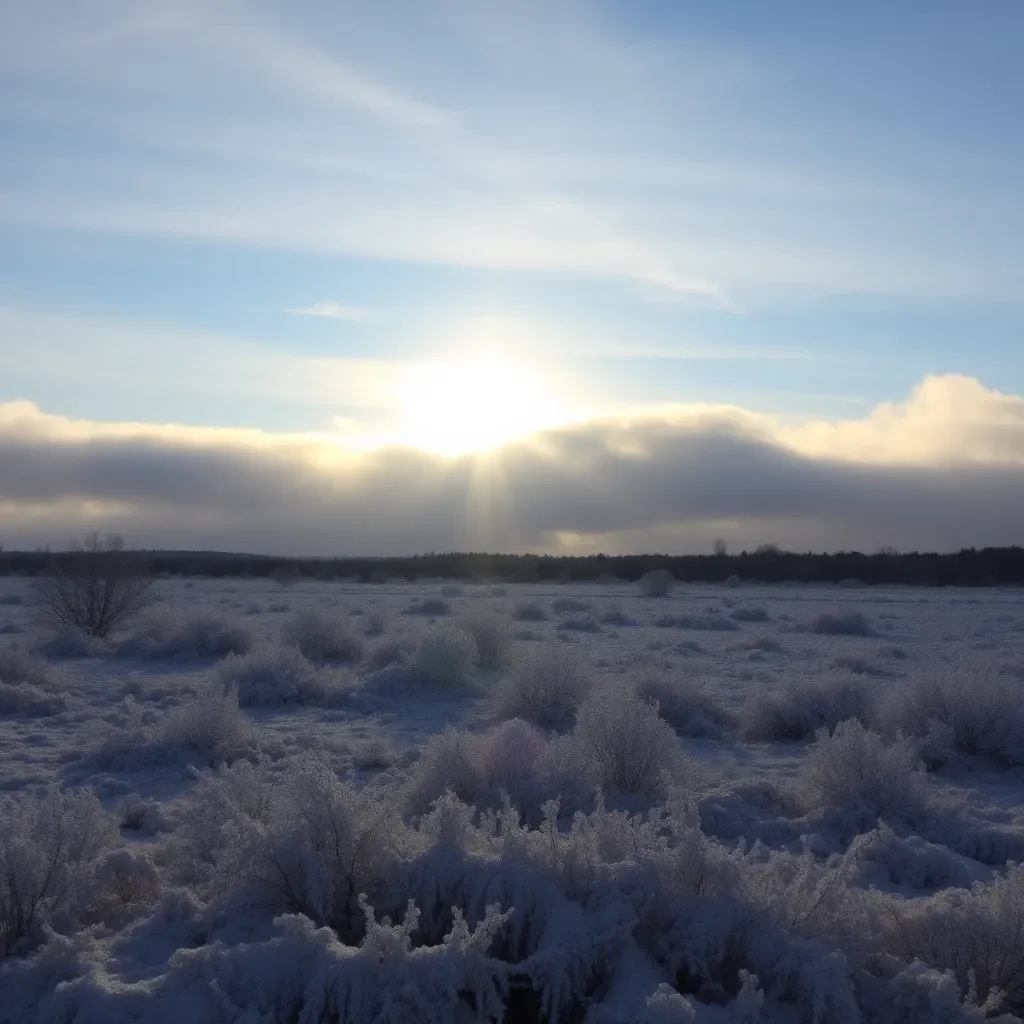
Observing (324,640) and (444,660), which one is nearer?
(444,660)

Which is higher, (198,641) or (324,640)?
(324,640)

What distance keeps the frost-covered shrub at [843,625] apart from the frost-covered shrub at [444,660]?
13778 mm

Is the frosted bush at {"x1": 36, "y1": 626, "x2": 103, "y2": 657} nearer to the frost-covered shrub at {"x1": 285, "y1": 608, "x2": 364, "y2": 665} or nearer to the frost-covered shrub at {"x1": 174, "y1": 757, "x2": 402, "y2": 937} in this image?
the frost-covered shrub at {"x1": 285, "y1": 608, "x2": 364, "y2": 665}

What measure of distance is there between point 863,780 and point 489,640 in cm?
1127

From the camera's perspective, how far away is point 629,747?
8758 millimetres

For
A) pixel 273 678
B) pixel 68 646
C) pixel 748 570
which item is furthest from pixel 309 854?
pixel 748 570

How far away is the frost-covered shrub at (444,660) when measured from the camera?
15898mm

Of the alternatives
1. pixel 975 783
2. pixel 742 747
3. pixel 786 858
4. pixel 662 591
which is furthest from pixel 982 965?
pixel 662 591

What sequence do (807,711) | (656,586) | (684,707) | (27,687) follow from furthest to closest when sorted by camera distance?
(656,586) < (27,687) < (684,707) < (807,711)

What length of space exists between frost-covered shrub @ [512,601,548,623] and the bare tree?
11463 millimetres

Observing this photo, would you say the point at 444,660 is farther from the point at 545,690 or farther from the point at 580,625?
Answer: the point at 580,625

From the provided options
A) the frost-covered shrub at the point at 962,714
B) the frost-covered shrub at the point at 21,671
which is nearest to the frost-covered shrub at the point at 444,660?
the frost-covered shrub at the point at 21,671

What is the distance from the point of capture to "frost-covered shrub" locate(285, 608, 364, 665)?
2031 cm

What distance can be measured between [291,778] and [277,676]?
8892 millimetres
